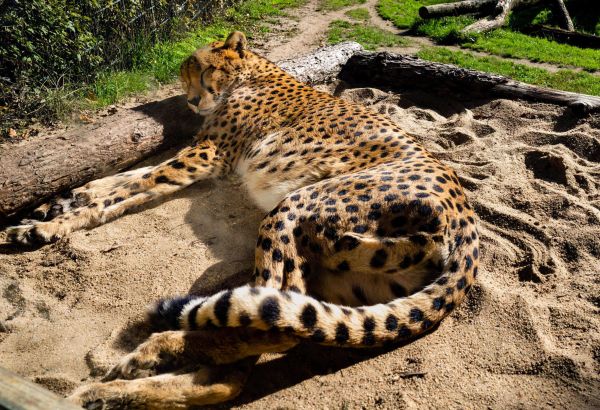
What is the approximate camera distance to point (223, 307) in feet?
9.47

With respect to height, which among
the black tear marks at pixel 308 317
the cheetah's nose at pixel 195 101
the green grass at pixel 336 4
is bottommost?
the black tear marks at pixel 308 317

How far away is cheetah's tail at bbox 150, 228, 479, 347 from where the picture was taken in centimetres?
282

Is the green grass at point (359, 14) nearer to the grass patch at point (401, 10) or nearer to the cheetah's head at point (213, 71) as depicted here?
the grass patch at point (401, 10)

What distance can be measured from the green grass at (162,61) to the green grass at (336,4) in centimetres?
180

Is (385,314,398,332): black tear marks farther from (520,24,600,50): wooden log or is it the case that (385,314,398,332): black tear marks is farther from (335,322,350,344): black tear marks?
(520,24,600,50): wooden log

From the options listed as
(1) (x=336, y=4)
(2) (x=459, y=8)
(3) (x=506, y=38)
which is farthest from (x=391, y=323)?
(1) (x=336, y=4)

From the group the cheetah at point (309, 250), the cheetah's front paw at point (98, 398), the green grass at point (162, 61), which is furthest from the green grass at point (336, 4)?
the cheetah's front paw at point (98, 398)

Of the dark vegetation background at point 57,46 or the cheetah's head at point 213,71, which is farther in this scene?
the dark vegetation background at point 57,46

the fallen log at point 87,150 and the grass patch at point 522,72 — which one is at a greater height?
the fallen log at point 87,150

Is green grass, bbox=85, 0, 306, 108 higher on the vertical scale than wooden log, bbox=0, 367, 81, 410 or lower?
lower

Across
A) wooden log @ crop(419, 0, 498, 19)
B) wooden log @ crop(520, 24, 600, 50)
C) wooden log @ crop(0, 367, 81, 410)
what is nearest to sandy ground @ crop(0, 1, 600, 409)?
wooden log @ crop(0, 367, 81, 410)

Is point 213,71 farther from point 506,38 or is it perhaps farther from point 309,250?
point 506,38

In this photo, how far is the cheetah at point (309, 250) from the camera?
288 cm

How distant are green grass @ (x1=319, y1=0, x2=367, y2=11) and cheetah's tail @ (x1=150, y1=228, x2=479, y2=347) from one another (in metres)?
9.59
